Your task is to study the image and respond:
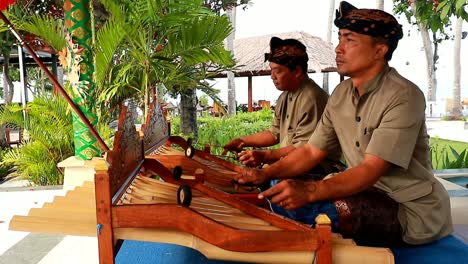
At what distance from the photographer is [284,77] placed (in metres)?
3.07

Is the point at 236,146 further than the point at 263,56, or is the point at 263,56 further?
the point at 263,56

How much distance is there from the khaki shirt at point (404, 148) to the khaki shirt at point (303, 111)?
105 cm

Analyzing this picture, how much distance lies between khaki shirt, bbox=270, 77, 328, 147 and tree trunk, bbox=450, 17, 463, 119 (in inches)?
606

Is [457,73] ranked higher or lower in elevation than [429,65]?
lower

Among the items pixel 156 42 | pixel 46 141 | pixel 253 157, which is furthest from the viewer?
pixel 46 141

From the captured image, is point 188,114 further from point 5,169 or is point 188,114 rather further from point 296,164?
point 296,164

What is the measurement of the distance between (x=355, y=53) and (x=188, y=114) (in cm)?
596

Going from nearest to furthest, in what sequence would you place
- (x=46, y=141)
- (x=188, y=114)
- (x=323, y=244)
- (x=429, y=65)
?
(x=323, y=244) → (x=46, y=141) → (x=188, y=114) → (x=429, y=65)

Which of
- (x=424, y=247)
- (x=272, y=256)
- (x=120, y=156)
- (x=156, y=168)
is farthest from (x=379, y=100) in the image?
(x=156, y=168)

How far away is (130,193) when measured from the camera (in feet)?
6.18

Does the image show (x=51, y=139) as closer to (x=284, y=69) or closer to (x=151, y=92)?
(x=151, y=92)

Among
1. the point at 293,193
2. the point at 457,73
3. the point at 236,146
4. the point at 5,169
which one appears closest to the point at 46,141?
the point at 5,169

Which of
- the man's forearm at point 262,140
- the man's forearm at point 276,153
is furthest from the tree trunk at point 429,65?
the man's forearm at point 276,153

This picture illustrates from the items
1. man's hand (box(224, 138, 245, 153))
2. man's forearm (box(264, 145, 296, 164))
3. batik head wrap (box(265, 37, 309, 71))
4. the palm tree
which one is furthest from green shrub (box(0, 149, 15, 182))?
batik head wrap (box(265, 37, 309, 71))
